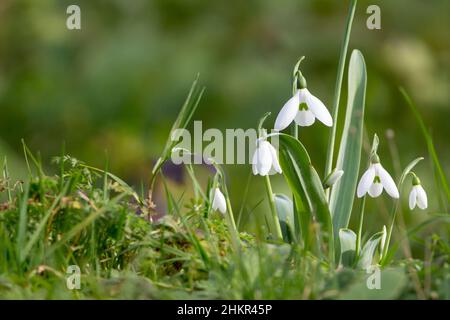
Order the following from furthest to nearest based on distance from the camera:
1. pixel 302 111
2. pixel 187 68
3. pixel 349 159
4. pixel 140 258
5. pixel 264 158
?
1. pixel 187 68
2. pixel 349 159
3. pixel 302 111
4. pixel 264 158
5. pixel 140 258

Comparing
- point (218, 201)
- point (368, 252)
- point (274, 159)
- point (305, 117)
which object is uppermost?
point (305, 117)

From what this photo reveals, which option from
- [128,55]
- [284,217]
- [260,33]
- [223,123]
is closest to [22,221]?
[284,217]

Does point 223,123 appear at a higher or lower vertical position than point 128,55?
lower

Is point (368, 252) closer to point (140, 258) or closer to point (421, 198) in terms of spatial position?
point (421, 198)

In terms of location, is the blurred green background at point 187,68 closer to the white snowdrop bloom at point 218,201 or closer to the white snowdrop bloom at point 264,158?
the white snowdrop bloom at point 218,201

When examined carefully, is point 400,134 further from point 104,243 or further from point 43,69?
point 104,243

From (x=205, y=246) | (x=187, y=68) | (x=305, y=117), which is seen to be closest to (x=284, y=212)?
(x=305, y=117)

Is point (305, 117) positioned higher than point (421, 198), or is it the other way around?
point (305, 117)

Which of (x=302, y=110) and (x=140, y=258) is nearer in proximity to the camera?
(x=140, y=258)
